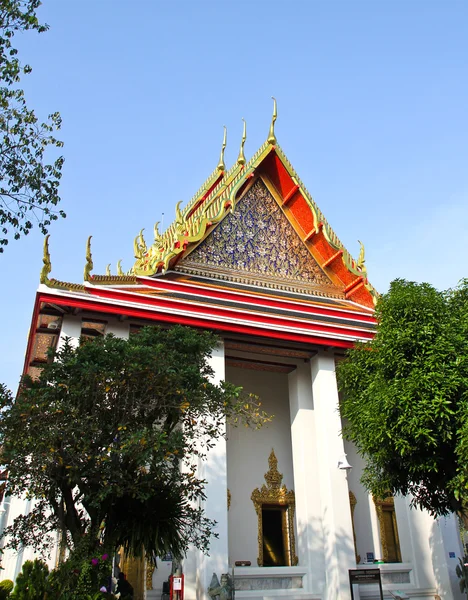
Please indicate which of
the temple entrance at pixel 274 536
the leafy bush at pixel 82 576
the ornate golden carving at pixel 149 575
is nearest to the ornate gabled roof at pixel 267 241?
the temple entrance at pixel 274 536

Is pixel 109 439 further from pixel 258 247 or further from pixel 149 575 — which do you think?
pixel 258 247

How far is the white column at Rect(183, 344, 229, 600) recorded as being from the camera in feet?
26.4

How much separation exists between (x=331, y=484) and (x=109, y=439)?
5.22 metres

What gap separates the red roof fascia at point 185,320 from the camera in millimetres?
8898

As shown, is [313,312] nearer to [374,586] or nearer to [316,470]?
[316,470]

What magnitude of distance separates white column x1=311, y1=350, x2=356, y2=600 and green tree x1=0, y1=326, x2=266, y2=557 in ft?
13.3

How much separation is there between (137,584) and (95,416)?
16.2 ft

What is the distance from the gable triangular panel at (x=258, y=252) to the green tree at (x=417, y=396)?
432cm

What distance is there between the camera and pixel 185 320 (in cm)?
952

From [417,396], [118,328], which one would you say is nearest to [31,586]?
[417,396]

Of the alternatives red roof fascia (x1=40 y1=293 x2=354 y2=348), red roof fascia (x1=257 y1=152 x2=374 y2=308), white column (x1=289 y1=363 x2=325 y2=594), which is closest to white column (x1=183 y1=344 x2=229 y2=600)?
red roof fascia (x1=40 y1=293 x2=354 y2=348)

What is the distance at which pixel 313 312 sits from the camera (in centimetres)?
1112

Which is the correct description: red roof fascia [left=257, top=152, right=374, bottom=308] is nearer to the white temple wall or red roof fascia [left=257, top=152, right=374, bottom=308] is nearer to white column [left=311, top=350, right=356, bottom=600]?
white column [left=311, top=350, right=356, bottom=600]

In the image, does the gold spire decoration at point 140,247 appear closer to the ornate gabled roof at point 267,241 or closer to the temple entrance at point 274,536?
the ornate gabled roof at point 267,241
